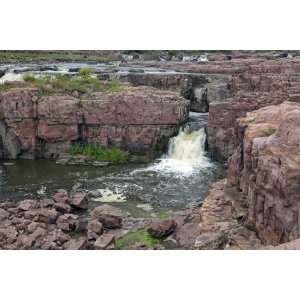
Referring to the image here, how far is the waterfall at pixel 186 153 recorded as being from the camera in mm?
18469

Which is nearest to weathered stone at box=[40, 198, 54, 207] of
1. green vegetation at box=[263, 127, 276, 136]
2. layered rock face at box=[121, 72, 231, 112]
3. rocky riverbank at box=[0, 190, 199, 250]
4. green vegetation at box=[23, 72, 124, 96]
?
rocky riverbank at box=[0, 190, 199, 250]

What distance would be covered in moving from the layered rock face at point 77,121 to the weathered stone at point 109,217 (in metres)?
6.99

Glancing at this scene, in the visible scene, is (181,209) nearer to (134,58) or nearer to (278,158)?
(278,158)

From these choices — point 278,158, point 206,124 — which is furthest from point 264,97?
point 278,158

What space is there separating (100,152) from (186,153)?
129 inches

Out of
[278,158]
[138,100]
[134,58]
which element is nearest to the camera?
[278,158]

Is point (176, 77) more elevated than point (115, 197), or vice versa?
point (176, 77)

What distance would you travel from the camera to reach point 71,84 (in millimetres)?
21844

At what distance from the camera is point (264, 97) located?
63.0ft

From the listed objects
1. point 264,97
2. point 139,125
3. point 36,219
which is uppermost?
point 264,97

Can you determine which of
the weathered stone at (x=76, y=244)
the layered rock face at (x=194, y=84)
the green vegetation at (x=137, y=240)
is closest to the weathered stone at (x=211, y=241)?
the green vegetation at (x=137, y=240)

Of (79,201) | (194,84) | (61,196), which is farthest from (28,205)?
(194,84)

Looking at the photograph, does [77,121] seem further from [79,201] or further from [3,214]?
[3,214]

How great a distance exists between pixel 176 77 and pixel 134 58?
7767mm
